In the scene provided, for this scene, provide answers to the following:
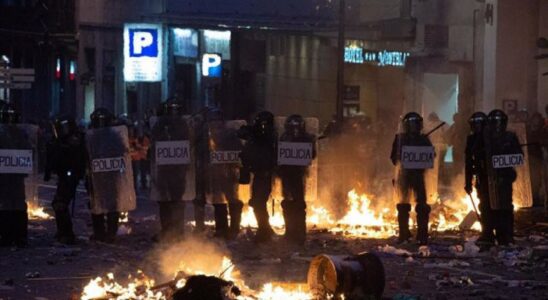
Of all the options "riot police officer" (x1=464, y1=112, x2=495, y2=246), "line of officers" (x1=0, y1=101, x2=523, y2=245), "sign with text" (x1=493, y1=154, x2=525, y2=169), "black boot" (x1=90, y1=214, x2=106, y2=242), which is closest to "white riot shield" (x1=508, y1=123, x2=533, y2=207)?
"line of officers" (x1=0, y1=101, x2=523, y2=245)

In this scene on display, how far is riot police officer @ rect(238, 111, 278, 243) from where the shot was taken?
18.4m

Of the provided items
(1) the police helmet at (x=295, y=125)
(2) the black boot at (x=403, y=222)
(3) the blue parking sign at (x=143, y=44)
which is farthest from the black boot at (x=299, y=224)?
(3) the blue parking sign at (x=143, y=44)

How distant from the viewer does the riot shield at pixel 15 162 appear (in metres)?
17.8

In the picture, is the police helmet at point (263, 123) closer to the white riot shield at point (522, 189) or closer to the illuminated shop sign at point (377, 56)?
the white riot shield at point (522, 189)

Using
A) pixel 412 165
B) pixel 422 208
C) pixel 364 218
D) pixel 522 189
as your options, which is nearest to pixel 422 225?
pixel 422 208

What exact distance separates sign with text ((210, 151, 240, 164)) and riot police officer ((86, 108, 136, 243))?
53.3 inches

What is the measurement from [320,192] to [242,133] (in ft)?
13.1

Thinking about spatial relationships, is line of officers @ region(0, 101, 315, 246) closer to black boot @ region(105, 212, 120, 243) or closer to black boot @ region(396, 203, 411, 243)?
black boot @ region(105, 212, 120, 243)

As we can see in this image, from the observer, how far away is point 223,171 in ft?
63.5

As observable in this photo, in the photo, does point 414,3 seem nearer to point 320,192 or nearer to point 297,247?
point 320,192

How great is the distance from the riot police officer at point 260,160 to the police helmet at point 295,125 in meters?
0.28

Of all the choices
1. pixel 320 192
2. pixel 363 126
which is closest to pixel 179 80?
pixel 363 126

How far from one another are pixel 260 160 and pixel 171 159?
1.34 metres

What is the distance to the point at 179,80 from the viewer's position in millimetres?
45219
